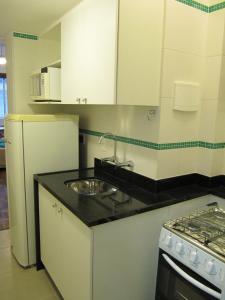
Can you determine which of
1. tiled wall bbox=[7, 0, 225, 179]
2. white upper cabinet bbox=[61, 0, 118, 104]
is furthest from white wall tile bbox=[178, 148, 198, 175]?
white upper cabinet bbox=[61, 0, 118, 104]

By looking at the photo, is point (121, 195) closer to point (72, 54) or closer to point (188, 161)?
point (188, 161)

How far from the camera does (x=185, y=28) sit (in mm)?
1722

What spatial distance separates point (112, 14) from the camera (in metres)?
1.44

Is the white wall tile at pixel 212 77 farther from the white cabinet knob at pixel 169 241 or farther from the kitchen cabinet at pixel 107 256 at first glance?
the white cabinet knob at pixel 169 241

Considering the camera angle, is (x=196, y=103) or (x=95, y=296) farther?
(x=196, y=103)

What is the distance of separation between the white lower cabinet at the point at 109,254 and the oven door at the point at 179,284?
17 cm

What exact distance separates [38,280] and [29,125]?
133 centimetres

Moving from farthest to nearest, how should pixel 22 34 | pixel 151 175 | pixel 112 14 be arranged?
pixel 22 34 → pixel 151 175 → pixel 112 14

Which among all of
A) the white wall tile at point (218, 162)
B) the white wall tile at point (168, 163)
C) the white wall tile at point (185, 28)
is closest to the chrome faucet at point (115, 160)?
the white wall tile at point (168, 163)

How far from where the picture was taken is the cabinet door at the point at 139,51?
4.81ft

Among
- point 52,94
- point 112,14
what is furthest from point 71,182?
point 112,14

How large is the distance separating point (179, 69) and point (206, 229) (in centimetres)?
104

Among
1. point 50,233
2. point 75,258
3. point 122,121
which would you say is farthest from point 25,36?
point 75,258

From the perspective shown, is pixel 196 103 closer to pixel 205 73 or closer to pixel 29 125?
pixel 205 73
